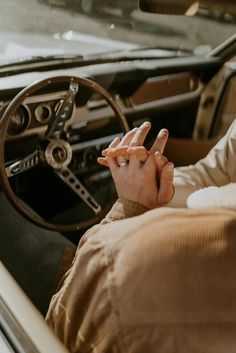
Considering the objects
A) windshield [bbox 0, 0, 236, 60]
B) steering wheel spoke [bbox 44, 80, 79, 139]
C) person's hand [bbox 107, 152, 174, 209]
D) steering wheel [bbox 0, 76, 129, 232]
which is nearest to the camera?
person's hand [bbox 107, 152, 174, 209]

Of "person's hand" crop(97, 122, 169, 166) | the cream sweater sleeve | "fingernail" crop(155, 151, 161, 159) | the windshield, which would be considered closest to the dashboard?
the windshield

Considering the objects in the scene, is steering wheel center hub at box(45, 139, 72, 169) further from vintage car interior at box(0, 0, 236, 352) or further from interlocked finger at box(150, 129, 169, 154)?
interlocked finger at box(150, 129, 169, 154)

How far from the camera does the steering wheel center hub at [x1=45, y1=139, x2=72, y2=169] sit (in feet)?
5.10

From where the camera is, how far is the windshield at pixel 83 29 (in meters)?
1.83

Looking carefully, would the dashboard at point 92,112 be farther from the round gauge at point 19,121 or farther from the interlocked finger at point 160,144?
the interlocked finger at point 160,144

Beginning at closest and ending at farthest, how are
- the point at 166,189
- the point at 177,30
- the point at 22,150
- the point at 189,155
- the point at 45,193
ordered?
the point at 166,189 < the point at 22,150 < the point at 45,193 < the point at 189,155 < the point at 177,30

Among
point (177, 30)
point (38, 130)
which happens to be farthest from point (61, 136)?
point (177, 30)

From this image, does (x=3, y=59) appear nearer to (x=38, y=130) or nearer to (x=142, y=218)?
(x=38, y=130)

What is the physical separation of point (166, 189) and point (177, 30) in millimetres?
1790

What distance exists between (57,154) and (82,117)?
258 mm

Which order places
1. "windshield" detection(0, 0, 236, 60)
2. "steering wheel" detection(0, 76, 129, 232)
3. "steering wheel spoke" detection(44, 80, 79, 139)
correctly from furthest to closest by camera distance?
1. "windshield" detection(0, 0, 236, 60)
2. "steering wheel spoke" detection(44, 80, 79, 139)
3. "steering wheel" detection(0, 76, 129, 232)

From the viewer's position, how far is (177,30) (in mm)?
2617

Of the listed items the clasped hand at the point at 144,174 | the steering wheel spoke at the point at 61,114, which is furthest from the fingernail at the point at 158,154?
the steering wheel spoke at the point at 61,114

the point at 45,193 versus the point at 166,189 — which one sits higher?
the point at 166,189
